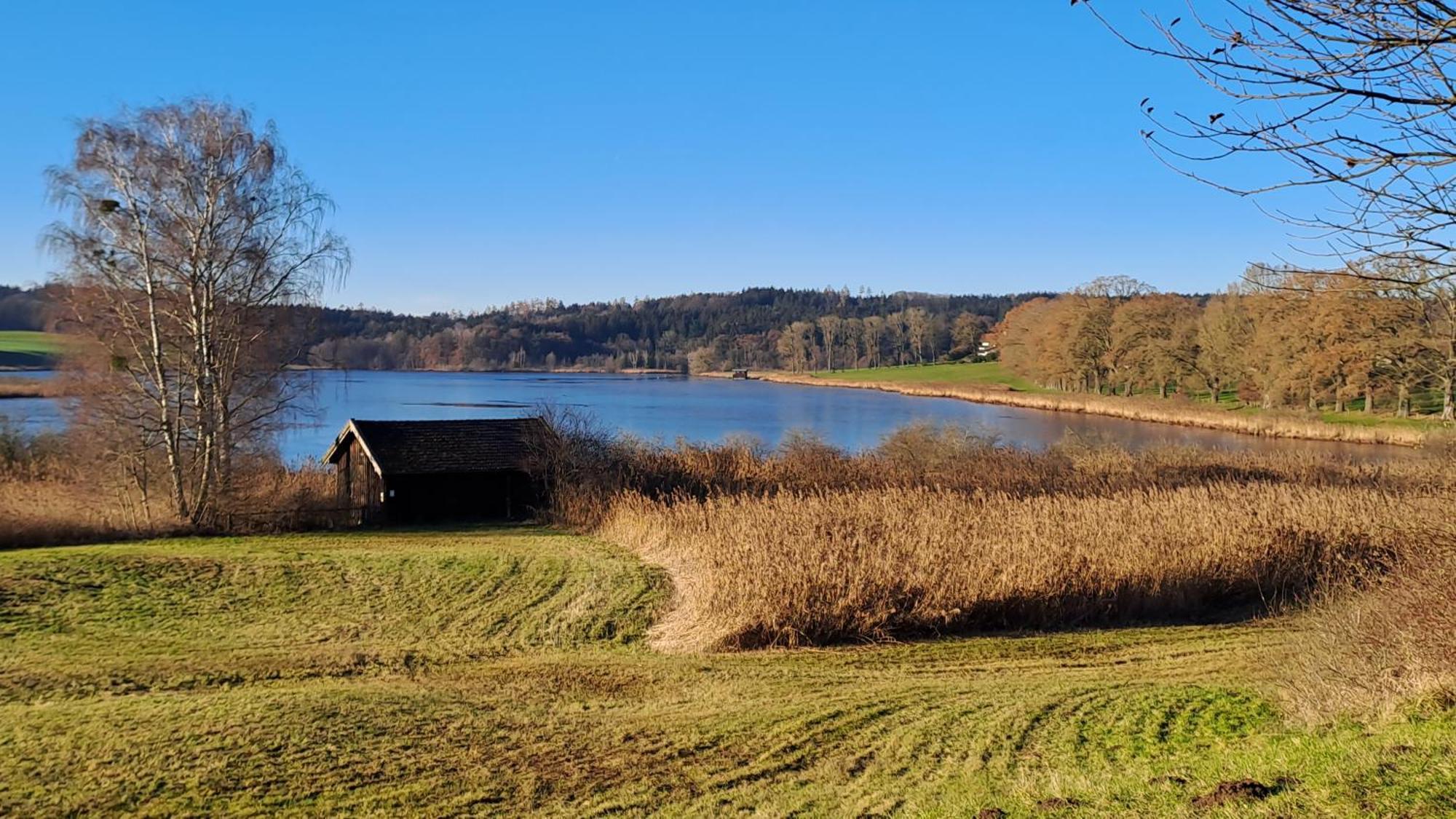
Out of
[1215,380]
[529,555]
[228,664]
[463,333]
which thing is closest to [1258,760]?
[228,664]

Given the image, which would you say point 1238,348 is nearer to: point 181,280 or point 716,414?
point 716,414

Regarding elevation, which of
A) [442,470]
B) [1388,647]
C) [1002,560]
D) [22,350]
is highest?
[22,350]

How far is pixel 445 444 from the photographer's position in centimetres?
2964

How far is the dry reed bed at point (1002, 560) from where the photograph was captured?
14.9m

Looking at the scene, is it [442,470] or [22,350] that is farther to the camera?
[22,350]

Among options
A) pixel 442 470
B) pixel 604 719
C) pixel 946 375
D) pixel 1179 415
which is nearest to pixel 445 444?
pixel 442 470

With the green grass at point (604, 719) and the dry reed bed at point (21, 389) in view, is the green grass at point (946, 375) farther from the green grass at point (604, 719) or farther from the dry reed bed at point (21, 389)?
the green grass at point (604, 719)

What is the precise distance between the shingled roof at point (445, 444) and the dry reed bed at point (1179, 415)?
3049 centimetres

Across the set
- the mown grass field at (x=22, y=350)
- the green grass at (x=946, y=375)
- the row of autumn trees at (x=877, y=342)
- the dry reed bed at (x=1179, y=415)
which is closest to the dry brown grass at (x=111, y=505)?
the dry reed bed at (x=1179, y=415)

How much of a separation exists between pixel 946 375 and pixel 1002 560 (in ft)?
308

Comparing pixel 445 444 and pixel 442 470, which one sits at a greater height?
pixel 445 444

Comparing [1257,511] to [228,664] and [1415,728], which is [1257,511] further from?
[228,664]

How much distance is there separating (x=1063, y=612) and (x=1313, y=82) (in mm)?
11643

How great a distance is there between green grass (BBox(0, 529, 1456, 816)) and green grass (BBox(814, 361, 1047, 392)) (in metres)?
75.6
